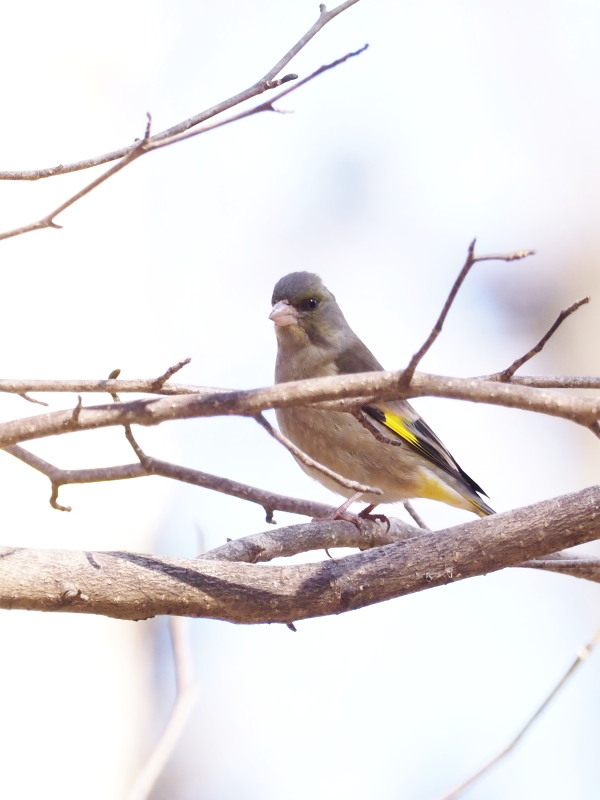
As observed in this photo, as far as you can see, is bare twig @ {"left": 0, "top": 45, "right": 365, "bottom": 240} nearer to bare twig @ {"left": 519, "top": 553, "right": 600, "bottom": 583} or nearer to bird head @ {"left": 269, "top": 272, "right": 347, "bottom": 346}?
bare twig @ {"left": 519, "top": 553, "right": 600, "bottom": 583}

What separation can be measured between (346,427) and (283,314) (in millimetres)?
764

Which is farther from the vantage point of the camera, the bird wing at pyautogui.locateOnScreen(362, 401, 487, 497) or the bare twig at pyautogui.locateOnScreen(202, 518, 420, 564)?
the bird wing at pyautogui.locateOnScreen(362, 401, 487, 497)

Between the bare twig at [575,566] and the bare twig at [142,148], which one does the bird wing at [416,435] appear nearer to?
the bare twig at [575,566]

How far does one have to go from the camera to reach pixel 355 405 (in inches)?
80.2

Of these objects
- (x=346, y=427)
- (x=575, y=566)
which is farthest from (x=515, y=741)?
(x=346, y=427)

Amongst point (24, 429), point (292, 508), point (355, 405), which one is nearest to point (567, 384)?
point (355, 405)

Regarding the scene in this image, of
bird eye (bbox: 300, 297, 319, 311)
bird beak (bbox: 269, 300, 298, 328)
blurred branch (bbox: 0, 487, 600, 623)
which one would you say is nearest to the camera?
blurred branch (bbox: 0, 487, 600, 623)

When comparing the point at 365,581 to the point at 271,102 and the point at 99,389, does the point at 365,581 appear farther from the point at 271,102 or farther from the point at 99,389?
the point at 271,102

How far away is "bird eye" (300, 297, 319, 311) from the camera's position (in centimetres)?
517

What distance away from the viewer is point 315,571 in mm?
2531

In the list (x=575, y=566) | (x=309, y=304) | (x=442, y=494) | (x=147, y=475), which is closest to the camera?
(x=147, y=475)

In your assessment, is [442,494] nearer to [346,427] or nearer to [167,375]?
[346,427]

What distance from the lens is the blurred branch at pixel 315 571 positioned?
2.33m

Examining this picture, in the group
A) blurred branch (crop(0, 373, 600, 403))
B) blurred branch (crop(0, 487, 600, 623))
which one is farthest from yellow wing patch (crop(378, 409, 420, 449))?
blurred branch (crop(0, 373, 600, 403))
